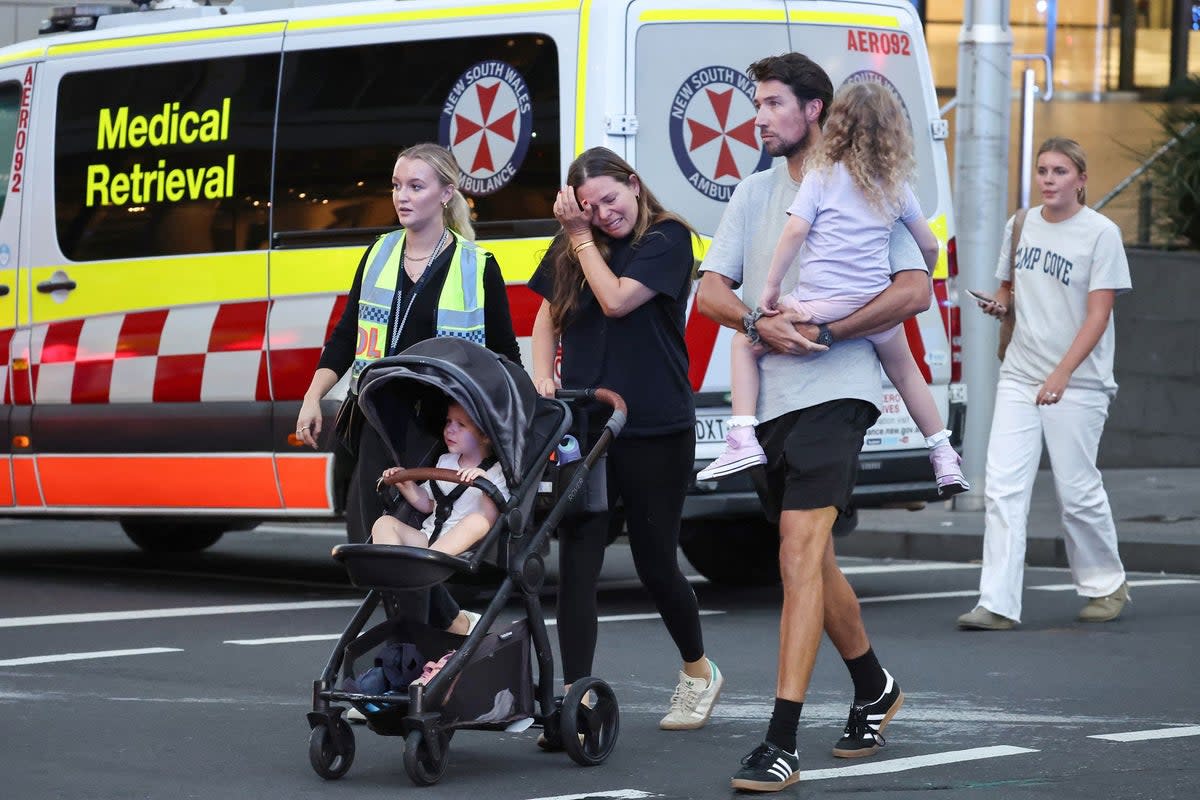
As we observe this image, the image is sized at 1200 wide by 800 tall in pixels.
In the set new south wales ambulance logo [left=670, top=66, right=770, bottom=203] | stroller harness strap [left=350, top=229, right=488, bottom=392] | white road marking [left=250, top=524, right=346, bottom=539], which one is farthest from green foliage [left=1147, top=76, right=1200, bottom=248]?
stroller harness strap [left=350, top=229, right=488, bottom=392]

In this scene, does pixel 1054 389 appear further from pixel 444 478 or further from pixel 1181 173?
pixel 1181 173

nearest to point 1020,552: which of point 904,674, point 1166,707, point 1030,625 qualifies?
point 1030,625

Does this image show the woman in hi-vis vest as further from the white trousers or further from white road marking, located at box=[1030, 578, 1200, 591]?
white road marking, located at box=[1030, 578, 1200, 591]

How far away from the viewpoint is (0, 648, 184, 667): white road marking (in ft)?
25.0

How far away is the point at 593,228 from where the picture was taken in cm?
636

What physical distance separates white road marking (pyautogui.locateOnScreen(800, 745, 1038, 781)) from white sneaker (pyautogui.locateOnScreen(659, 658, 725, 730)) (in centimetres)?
65

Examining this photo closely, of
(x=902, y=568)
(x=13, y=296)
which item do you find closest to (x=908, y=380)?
(x=902, y=568)

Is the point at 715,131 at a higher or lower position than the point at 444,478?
higher

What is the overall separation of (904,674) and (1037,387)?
170 centimetres

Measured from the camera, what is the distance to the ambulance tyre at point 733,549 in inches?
396

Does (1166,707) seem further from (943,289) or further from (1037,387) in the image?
(943,289)

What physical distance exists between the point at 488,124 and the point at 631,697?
2.73 m

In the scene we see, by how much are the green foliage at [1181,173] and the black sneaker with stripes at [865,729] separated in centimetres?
1018

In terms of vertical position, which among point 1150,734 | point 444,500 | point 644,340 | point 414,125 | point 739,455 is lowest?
point 1150,734
